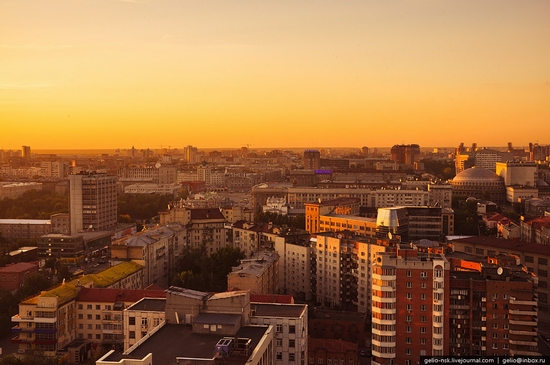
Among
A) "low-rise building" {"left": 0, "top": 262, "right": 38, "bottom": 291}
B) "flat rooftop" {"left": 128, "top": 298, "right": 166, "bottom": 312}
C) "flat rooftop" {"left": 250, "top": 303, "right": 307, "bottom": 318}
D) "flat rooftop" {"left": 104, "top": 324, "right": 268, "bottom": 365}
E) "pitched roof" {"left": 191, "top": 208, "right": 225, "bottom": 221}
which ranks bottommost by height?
"low-rise building" {"left": 0, "top": 262, "right": 38, "bottom": 291}

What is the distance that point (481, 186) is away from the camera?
62438 mm

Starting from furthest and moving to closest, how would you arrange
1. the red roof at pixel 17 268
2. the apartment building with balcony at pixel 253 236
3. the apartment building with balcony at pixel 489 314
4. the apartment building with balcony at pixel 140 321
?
the apartment building with balcony at pixel 253 236
the red roof at pixel 17 268
the apartment building with balcony at pixel 489 314
the apartment building with balcony at pixel 140 321

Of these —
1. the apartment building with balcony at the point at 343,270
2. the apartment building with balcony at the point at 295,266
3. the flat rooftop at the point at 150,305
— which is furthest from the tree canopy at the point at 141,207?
the flat rooftop at the point at 150,305

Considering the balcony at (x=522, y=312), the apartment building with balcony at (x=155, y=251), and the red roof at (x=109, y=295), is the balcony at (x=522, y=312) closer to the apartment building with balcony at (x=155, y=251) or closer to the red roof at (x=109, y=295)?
the red roof at (x=109, y=295)

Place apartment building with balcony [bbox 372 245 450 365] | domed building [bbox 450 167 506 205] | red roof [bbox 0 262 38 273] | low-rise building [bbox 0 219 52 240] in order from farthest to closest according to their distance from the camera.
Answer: domed building [bbox 450 167 506 205], low-rise building [bbox 0 219 52 240], red roof [bbox 0 262 38 273], apartment building with balcony [bbox 372 245 450 365]

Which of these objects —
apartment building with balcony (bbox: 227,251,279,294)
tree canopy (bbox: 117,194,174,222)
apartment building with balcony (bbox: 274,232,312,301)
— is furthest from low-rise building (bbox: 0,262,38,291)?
tree canopy (bbox: 117,194,174,222)

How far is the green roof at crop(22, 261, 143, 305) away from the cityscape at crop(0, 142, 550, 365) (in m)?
0.09

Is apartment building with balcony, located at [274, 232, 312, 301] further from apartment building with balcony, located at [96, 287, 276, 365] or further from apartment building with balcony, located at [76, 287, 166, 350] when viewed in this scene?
apartment building with balcony, located at [96, 287, 276, 365]

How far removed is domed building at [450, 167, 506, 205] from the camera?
61.6 metres

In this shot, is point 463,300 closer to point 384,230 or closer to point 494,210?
point 384,230

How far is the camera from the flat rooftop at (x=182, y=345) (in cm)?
1184

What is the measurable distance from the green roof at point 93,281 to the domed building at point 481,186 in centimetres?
4331

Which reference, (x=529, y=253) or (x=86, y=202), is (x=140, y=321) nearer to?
(x=529, y=253)

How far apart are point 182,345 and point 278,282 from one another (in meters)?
15.1
